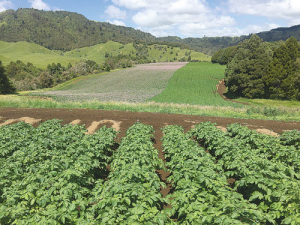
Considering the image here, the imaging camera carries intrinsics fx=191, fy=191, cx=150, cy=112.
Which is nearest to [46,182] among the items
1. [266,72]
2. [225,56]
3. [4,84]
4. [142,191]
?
[142,191]

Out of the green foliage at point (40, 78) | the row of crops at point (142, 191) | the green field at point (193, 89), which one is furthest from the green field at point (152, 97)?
the row of crops at point (142, 191)

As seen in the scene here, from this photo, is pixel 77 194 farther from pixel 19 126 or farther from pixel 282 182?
pixel 19 126

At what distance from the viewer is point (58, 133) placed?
11.9 metres

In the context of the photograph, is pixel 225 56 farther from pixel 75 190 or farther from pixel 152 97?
pixel 75 190

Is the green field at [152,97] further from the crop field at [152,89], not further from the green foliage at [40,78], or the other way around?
the green foliage at [40,78]

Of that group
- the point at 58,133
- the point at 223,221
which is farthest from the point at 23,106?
the point at 223,221

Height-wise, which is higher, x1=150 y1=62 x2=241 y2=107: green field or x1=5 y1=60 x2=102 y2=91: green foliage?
x1=5 y1=60 x2=102 y2=91: green foliage

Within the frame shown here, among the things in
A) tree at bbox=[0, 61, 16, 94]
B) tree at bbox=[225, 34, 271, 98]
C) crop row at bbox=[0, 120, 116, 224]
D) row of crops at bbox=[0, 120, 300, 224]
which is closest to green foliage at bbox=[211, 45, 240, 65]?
tree at bbox=[225, 34, 271, 98]

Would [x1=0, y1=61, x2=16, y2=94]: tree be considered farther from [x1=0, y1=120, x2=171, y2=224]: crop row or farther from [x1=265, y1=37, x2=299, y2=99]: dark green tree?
[x1=265, y1=37, x2=299, y2=99]: dark green tree

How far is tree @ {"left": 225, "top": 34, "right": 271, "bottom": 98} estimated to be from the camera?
1730 inches

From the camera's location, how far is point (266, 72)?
145 ft

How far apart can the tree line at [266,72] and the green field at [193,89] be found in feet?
22.7

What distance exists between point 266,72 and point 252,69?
3.08 metres

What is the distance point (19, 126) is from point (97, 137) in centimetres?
675
